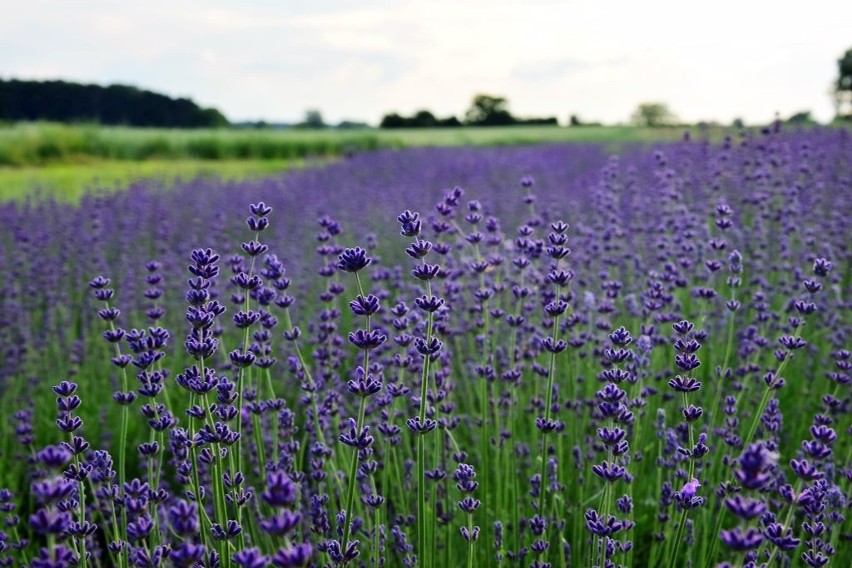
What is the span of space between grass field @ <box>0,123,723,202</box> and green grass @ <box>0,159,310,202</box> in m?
0.02

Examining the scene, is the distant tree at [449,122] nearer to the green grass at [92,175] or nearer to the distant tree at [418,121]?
the distant tree at [418,121]

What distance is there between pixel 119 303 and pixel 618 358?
4.50m

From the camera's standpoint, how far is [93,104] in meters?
33.6

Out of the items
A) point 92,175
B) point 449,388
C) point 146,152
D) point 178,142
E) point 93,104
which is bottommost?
point 449,388

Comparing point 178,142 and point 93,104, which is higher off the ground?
point 93,104

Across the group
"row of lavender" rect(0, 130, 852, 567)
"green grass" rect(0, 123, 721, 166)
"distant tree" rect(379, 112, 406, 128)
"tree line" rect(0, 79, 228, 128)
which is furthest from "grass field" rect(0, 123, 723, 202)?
"distant tree" rect(379, 112, 406, 128)

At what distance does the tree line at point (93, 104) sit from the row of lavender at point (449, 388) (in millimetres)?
25089

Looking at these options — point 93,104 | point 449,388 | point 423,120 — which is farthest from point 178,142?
point 423,120

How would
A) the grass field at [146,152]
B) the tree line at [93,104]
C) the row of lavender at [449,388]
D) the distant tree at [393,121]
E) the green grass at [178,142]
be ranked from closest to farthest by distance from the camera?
1. the row of lavender at [449,388]
2. the grass field at [146,152]
3. the green grass at [178,142]
4. the tree line at [93,104]
5. the distant tree at [393,121]

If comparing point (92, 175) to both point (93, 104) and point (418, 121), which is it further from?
point (418, 121)

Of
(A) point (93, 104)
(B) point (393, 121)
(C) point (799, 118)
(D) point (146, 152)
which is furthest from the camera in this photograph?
(B) point (393, 121)

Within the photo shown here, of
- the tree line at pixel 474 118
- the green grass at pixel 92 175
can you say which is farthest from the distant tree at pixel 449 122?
the green grass at pixel 92 175

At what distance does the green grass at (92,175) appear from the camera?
13.3 meters

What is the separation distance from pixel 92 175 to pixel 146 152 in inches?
237
